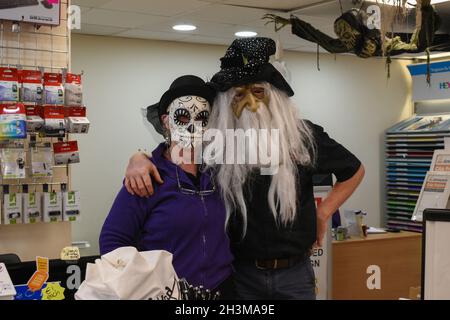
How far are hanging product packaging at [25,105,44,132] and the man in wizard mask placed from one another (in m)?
1.07

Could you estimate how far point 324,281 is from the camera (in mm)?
4742

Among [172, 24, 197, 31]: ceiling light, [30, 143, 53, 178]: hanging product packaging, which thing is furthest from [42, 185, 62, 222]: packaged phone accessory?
[172, 24, 197, 31]: ceiling light

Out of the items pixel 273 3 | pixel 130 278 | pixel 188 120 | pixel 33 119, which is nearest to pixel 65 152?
pixel 33 119

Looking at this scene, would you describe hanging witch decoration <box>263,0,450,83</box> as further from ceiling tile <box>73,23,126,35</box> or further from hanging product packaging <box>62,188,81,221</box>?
hanging product packaging <box>62,188,81,221</box>

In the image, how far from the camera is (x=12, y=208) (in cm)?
300

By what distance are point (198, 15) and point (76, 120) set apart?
2.16 m

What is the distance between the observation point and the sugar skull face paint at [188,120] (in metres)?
2.11

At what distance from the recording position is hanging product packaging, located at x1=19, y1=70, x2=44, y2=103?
296 cm

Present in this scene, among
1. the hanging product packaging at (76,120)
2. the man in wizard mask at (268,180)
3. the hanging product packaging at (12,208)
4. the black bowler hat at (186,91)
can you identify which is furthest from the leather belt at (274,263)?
the hanging product packaging at (12,208)

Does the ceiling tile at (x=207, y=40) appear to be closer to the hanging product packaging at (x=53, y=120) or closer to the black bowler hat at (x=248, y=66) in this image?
the hanging product packaging at (x=53, y=120)

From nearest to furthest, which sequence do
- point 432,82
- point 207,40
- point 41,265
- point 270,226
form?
1. point 270,226
2. point 41,265
3. point 207,40
4. point 432,82

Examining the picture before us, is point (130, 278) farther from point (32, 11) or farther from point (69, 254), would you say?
point (32, 11)
